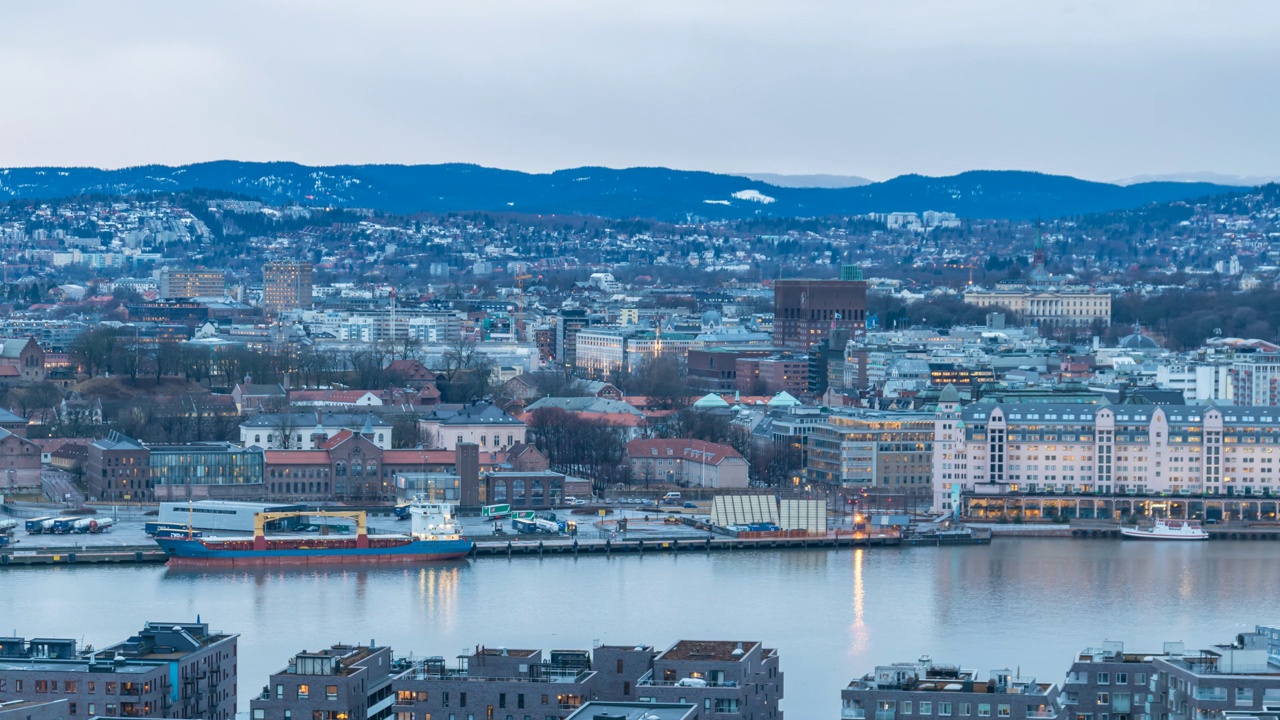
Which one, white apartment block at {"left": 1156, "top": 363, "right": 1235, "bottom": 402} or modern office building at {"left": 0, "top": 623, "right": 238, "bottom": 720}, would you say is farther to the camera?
white apartment block at {"left": 1156, "top": 363, "right": 1235, "bottom": 402}

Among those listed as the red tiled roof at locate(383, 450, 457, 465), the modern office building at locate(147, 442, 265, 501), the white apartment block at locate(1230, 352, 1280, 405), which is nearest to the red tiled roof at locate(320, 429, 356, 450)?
the red tiled roof at locate(383, 450, 457, 465)

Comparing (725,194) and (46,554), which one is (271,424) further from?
(725,194)

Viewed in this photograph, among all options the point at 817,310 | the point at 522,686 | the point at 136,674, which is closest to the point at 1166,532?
the point at 522,686

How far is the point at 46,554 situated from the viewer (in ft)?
82.5

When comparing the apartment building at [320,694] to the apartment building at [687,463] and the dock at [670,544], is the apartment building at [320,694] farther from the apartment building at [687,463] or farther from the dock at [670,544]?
the apartment building at [687,463]

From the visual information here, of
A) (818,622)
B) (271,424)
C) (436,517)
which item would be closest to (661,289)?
(271,424)

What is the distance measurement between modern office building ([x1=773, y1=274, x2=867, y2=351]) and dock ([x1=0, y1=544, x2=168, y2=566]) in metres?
26.2

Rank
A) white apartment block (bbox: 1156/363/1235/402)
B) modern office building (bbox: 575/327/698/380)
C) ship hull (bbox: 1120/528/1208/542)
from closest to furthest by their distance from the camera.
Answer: ship hull (bbox: 1120/528/1208/542) → white apartment block (bbox: 1156/363/1235/402) → modern office building (bbox: 575/327/698/380)

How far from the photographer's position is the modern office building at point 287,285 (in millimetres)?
72688

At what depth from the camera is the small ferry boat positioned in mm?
25578

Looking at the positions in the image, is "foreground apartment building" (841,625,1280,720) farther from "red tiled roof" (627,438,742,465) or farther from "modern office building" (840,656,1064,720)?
"red tiled roof" (627,438,742,465)

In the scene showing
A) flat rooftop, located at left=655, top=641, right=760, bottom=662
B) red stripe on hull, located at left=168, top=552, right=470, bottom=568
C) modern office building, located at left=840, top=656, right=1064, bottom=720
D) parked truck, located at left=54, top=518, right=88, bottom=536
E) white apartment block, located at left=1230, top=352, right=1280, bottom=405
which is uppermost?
white apartment block, located at left=1230, top=352, right=1280, bottom=405

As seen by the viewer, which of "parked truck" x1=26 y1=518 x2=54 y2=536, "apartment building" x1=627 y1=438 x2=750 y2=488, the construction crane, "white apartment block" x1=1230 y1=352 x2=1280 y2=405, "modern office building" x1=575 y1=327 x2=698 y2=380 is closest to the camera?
"parked truck" x1=26 y1=518 x2=54 y2=536

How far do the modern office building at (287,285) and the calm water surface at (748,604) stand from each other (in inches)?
1857
